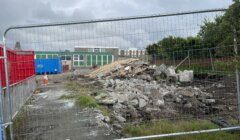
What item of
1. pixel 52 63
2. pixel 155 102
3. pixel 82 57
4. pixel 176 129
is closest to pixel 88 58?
pixel 82 57

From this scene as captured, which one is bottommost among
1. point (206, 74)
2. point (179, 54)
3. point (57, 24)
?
point (206, 74)

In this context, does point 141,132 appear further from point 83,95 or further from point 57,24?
point 83,95

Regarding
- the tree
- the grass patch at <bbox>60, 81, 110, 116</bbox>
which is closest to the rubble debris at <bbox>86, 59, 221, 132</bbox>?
the grass patch at <bbox>60, 81, 110, 116</bbox>

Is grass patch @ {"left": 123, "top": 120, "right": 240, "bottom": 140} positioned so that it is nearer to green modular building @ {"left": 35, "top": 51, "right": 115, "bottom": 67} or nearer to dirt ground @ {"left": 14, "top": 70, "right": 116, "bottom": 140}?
dirt ground @ {"left": 14, "top": 70, "right": 116, "bottom": 140}

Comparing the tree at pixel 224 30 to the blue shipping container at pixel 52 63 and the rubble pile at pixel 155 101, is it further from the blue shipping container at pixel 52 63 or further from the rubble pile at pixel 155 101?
the blue shipping container at pixel 52 63

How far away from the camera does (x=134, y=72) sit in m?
20.3

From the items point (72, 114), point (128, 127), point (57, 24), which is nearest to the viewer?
point (57, 24)

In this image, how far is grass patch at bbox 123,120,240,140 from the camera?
23.3 ft

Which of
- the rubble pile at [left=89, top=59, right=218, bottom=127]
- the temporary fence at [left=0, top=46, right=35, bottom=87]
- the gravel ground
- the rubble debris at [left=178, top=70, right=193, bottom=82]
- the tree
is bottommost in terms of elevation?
the gravel ground

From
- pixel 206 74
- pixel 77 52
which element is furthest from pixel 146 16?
pixel 206 74

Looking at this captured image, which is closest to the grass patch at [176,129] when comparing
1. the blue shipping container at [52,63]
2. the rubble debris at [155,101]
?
the rubble debris at [155,101]

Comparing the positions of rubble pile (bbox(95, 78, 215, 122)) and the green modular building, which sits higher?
the green modular building

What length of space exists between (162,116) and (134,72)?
10.6 metres

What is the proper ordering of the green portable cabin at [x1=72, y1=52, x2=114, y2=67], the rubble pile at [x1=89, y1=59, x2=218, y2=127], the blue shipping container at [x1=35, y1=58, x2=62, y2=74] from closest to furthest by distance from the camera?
the green portable cabin at [x1=72, y1=52, x2=114, y2=67], the blue shipping container at [x1=35, y1=58, x2=62, y2=74], the rubble pile at [x1=89, y1=59, x2=218, y2=127]
